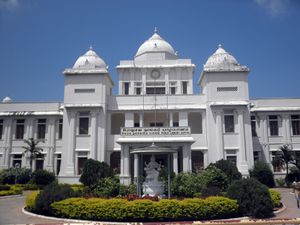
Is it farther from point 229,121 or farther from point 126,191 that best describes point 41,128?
point 229,121

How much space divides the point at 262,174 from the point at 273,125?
302 inches

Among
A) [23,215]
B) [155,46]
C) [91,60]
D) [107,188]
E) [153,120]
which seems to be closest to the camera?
[23,215]

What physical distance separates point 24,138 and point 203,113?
66.6 feet

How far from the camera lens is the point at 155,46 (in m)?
38.6

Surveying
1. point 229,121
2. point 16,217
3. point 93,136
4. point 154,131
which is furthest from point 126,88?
point 16,217

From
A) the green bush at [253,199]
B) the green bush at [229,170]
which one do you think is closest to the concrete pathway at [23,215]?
the green bush at [253,199]

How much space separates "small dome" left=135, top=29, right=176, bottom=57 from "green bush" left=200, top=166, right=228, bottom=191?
20.8 meters

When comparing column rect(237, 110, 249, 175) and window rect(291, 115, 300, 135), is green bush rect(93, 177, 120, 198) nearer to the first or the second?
column rect(237, 110, 249, 175)

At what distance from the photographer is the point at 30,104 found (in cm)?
3681

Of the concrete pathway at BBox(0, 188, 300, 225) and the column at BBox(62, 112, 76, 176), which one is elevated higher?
the column at BBox(62, 112, 76, 176)

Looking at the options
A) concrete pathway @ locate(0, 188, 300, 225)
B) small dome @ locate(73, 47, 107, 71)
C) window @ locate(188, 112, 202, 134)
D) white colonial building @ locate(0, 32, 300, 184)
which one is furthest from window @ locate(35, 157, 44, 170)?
window @ locate(188, 112, 202, 134)

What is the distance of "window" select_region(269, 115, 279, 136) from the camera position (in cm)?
3378

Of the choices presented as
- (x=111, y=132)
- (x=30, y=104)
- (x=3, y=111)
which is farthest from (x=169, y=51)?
(x=3, y=111)

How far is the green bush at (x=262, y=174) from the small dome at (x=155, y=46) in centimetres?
1775
